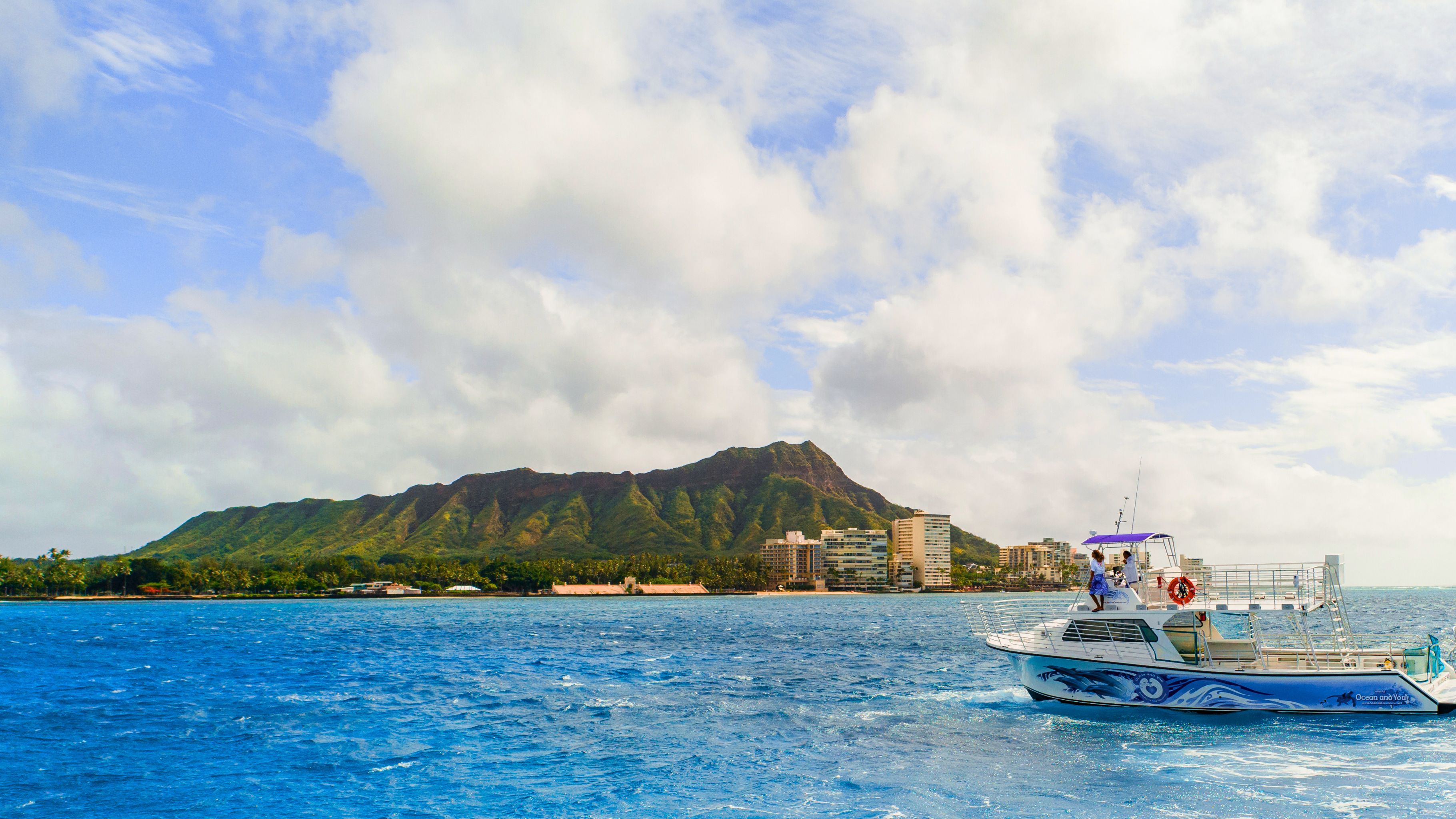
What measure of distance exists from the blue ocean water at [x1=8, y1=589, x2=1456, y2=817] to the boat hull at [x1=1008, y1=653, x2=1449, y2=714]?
20.4 inches

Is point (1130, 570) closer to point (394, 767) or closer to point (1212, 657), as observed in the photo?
point (1212, 657)

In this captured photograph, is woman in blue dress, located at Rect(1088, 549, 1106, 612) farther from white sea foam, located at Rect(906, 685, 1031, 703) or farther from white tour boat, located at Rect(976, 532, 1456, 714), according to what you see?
white sea foam, located at Rect(906, 685, 1031, 703)

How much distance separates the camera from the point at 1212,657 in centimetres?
2970

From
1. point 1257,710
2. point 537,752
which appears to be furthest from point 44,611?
point 1257,710

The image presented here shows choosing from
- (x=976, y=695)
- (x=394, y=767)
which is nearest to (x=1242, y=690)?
(x=976, y=695)

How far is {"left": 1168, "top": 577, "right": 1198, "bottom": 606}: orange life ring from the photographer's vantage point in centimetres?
2909

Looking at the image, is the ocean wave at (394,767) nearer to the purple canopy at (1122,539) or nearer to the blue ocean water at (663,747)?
the blue ocean water at (663,747)

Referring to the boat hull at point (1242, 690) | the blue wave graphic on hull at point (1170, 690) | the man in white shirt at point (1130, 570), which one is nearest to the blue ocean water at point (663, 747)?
the boat hull at point (1242, 690)

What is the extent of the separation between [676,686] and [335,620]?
96041mm

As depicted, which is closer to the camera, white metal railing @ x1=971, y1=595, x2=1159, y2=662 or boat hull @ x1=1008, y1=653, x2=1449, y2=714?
boat hull @ x1=1008, y1=653, x2=1449, y2=714

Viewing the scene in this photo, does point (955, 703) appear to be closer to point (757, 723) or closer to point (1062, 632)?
point (1062, 632)

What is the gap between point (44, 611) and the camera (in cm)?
15900

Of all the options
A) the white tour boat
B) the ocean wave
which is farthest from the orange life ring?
the ocean wave

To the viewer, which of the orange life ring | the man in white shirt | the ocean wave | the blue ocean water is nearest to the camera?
the blue ocean water
